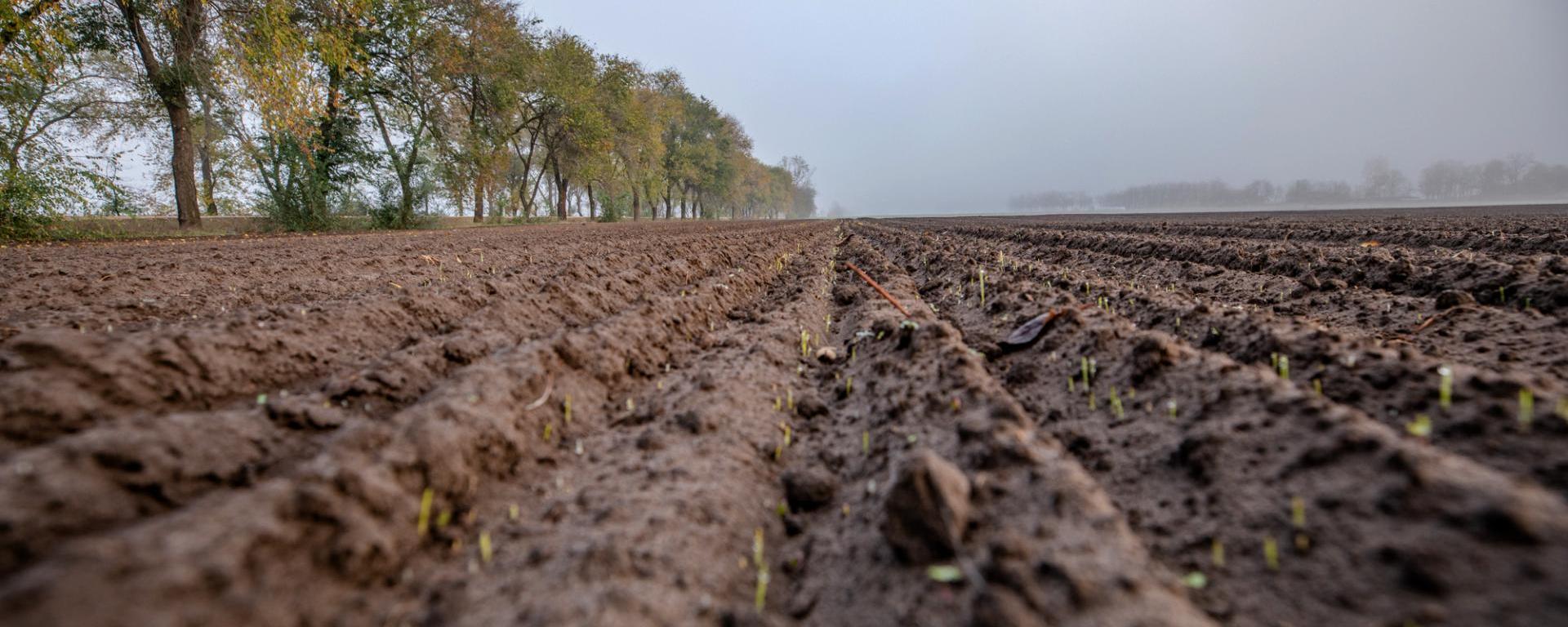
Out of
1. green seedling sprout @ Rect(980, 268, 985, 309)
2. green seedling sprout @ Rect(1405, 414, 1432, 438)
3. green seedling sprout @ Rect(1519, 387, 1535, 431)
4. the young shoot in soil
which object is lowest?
the young shoot in soil

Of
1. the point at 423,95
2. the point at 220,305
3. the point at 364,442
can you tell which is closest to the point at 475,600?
the point at 364,442

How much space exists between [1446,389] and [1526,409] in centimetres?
26

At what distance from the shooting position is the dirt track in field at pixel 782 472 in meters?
1.36

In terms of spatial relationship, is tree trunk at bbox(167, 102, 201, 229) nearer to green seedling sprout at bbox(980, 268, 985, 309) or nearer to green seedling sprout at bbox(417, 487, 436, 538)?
green seedling sprout at bbox(417, 487, 436, 538)

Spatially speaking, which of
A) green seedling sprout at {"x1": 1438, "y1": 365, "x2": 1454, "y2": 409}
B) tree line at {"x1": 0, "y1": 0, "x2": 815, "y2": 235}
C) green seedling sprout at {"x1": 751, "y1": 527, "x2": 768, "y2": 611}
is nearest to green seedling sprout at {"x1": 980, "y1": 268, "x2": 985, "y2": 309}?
green seedling sprout at {"x1": 1438, "y1": 365, "x2": 1454, "y2": 409}

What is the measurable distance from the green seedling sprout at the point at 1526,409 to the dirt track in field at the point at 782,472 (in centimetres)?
1

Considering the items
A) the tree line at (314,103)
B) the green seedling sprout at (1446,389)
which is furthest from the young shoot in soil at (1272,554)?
the tree line at (314,103)

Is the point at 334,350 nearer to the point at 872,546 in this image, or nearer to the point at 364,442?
the point at 364,442

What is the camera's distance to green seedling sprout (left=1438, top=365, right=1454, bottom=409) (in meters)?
2.07

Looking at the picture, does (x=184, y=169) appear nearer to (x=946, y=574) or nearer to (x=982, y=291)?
(x=982, y=291)

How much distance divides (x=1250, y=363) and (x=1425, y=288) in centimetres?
340

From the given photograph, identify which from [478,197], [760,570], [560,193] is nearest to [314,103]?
[478,197]

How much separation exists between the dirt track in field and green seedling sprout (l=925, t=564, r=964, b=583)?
0.05 ft

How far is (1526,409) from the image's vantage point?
1.84 meters
